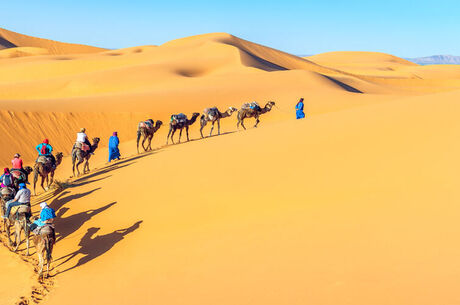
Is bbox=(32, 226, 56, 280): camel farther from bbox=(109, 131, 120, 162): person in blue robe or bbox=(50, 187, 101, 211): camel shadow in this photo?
bbox=(109, 131, 120, 162): person in blue robe

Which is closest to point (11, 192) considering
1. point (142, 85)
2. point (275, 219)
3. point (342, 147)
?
point (275, 219)

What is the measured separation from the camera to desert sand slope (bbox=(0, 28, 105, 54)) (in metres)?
116

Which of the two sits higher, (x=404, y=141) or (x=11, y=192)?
(x=404, y=141)

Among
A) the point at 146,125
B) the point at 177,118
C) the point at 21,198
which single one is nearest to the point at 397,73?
the point at 177,118

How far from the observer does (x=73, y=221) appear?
998 cm

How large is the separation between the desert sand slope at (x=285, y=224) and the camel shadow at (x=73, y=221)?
4 centimetres

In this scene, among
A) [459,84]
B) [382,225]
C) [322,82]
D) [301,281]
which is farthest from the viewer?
[459,84]

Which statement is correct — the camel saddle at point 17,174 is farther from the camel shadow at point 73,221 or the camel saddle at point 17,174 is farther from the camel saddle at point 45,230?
the camel saddle at point 45,230

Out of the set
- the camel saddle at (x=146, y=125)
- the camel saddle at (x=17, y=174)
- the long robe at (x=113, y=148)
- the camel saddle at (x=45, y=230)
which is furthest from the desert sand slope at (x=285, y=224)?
the camel saddle at (x=146, y=125)

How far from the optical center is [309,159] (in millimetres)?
9914

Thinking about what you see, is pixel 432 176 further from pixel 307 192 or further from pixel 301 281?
pixel 301 281

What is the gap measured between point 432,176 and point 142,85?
34.1 m

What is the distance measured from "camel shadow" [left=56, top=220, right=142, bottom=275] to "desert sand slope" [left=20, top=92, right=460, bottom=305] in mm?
32

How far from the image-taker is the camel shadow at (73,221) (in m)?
9.54
